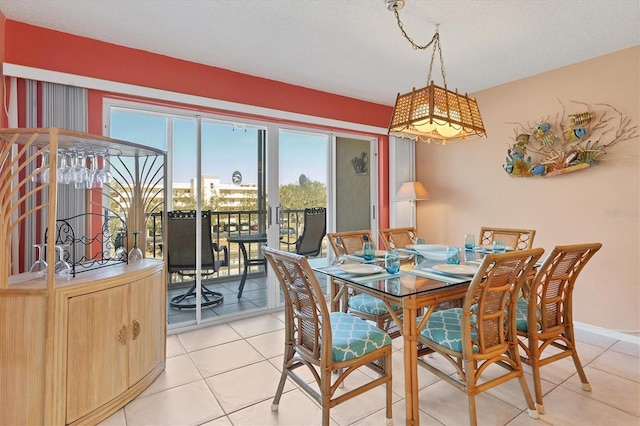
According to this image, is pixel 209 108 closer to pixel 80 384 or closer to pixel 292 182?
pixel 292 182

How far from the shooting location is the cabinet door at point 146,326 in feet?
6.58

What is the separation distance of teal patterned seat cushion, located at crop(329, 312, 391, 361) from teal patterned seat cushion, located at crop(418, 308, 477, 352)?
0.27 metres

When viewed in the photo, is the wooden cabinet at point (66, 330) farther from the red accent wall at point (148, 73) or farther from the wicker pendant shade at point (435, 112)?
the wicker pendant shade at point (435, 112)

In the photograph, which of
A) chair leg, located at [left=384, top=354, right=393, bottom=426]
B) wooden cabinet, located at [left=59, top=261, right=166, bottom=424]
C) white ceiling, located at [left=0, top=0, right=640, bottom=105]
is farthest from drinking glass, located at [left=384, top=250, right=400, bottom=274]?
white ceiling, located at [left=0, top=0, right=640, bottom=105]

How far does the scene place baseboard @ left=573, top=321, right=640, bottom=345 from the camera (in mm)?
2817

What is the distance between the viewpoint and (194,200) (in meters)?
3.35

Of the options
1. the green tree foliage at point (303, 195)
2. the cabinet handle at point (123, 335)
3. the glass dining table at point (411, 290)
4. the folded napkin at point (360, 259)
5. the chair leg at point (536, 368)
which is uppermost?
the green tree foliage at point (303, 195)

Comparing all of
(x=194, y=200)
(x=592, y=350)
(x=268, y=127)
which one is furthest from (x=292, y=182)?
(x=592, y=350)

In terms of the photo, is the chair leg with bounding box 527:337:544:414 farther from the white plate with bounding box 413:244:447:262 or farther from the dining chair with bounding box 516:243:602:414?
the white plate with bounding box 413:244:447:262

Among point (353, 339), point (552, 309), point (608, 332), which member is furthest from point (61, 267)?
point (608, 332)

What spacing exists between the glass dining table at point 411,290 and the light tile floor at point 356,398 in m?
0.33

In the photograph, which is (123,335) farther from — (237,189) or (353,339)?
(237,189)

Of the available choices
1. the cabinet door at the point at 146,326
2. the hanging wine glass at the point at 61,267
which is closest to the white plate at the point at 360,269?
the cabinet door at the point at 146,326

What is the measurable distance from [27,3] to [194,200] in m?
1.86
